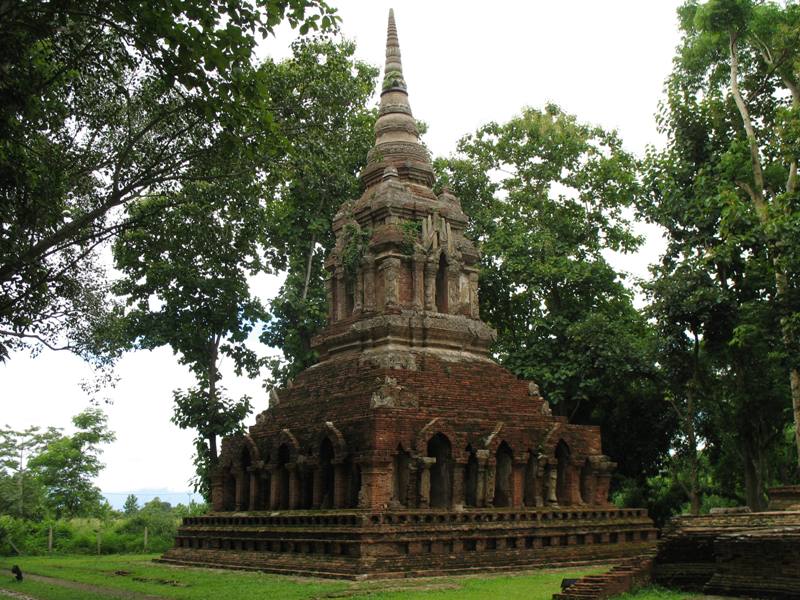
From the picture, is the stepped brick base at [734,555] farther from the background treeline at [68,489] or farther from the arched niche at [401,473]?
the background treeline at [68,489]

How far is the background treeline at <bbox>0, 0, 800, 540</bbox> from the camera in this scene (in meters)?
12.6

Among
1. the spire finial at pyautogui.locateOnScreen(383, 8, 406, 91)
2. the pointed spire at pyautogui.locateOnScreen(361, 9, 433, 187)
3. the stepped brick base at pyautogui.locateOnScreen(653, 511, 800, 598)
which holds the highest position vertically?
the spire finial at pyautogui.locateOnScreen(383, 8, 406, 91)

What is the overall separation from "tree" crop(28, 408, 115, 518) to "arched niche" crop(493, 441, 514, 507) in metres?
29.1

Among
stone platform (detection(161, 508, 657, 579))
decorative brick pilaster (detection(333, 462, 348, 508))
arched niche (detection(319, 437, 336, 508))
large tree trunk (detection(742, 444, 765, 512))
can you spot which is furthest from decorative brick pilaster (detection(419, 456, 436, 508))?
large tree trunk (detection(742, 444, 765, 512))

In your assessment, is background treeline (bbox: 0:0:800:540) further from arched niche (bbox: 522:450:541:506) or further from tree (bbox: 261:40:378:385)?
arched niche (bbox: 522:450:541:506)

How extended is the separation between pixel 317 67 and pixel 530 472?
9.45 metres

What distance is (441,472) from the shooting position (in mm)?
17500

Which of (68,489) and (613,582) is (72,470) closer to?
(68,489)

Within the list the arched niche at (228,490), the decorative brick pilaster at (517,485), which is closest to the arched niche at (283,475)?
the arched niche at (228,490)

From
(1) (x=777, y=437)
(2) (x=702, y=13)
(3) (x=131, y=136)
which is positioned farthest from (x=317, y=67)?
(1) (x=777, y=437)

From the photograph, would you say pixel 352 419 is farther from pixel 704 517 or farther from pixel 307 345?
pixel 307 345

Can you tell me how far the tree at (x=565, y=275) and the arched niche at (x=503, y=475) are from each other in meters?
8.19

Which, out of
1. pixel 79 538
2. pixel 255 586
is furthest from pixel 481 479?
pixel 79 538

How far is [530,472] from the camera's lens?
18484 mm
